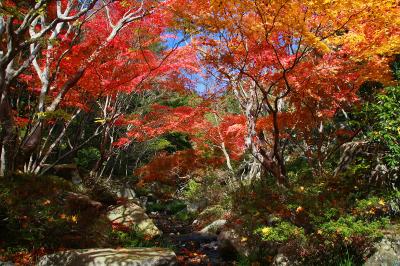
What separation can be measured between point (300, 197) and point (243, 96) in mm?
4156

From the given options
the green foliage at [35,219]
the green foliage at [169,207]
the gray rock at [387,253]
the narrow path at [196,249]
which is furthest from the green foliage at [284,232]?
the green foliage at [169,207]

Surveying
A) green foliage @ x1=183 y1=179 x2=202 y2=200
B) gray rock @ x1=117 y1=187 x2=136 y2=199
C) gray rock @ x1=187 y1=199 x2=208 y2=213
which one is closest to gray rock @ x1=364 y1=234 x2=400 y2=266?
gray rock @ x1=187 y1=199 x2=208 y2=213

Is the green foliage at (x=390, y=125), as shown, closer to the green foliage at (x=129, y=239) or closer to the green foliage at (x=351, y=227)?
the green foliage at (x=351, y=227)

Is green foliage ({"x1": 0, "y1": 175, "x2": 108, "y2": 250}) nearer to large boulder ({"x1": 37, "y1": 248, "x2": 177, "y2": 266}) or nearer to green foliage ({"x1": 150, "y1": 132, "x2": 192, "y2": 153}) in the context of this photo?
large boulder ({"x1": 37, "y1": 248, "x2": 177, "y2": 266})

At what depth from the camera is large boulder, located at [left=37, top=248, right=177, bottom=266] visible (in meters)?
5.23

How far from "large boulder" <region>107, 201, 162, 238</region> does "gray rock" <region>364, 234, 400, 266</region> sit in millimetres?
5672

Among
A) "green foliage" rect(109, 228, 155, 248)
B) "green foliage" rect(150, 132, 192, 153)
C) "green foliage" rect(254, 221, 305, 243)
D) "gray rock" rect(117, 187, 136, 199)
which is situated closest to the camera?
"green foliage" rect(254, 221, 305, 243)

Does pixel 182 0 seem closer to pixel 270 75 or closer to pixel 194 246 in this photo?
pixel 270 75

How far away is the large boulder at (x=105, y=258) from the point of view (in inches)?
206

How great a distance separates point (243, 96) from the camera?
33.7 ft

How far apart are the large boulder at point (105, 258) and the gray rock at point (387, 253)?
3309mm

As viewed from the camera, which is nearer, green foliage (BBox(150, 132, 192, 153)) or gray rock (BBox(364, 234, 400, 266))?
gray rock (BBox(364, 234, 400, 266))

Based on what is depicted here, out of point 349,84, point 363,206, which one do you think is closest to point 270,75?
point 349,84

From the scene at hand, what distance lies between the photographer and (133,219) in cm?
1030
